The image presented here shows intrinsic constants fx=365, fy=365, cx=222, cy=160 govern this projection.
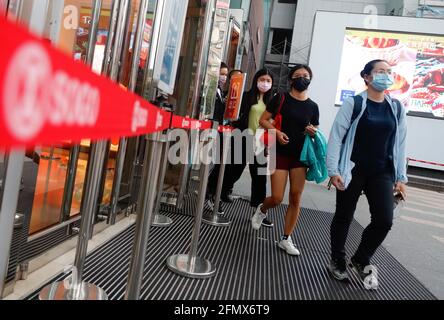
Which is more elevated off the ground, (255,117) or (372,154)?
(255,117)

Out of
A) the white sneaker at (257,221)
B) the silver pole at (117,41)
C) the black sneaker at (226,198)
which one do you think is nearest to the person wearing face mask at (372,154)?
the white sneaker at (257,221)

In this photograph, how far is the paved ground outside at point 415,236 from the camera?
2.88 metres

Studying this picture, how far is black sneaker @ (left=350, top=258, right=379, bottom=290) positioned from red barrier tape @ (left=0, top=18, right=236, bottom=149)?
2.30 meters

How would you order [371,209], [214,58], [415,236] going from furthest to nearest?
1. [415,236]
2. [214,58]
3. [371,209]

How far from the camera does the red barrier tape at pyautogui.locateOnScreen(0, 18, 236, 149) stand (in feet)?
1.25

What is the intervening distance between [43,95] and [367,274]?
2.49 meters

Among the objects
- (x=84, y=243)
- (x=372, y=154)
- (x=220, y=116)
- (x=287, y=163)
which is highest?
(x=220, y=116)

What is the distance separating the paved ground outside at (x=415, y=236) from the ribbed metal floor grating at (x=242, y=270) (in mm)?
133

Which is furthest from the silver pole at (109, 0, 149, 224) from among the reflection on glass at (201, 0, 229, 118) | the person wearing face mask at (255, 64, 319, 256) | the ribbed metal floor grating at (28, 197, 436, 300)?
the person wearing face mask at (255, 64, 319, 256)

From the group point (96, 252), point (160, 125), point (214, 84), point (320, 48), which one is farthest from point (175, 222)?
point (320, 48)

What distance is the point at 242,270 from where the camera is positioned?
94.9 inches

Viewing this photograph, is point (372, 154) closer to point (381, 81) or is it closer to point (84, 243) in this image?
point (381, 81)

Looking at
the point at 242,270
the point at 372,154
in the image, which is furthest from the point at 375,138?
the point at 242,270

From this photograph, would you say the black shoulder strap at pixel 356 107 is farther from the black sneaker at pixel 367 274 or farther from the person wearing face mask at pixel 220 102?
the person wearing face mask at pixel 220 102
